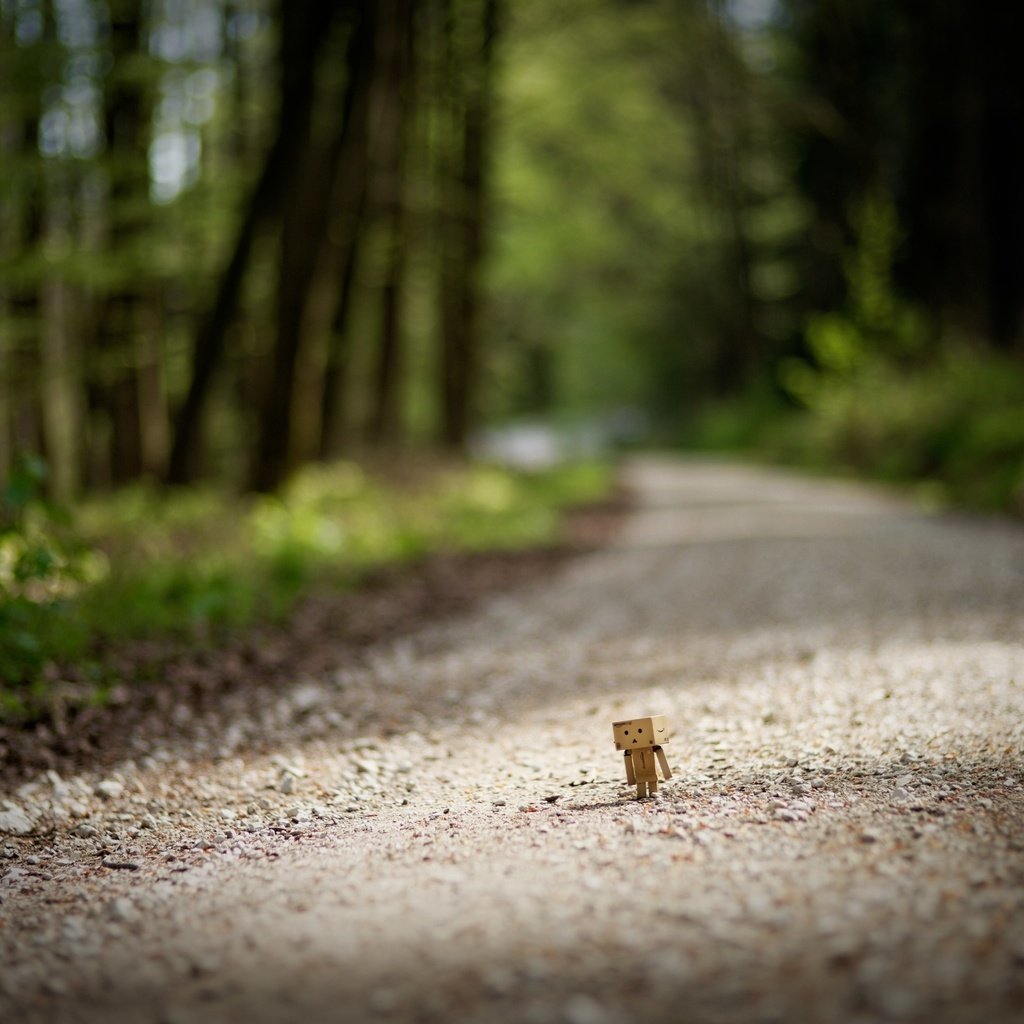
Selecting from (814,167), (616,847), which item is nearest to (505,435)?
(814,167)

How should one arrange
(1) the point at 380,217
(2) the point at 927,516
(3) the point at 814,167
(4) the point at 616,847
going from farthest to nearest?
(3) the point at 814,167
(1) the point at 380,217
(2) the point at 927,516
(4) the point at 616,847

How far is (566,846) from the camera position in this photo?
9.85 feet

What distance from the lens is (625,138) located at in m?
20.6

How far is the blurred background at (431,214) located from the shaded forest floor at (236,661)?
360 centimetres

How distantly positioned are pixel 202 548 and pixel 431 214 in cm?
1067

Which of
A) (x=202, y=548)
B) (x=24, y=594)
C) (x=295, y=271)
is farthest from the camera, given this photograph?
(x=295, y=271)

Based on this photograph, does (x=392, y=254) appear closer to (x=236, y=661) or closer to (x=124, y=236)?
(x=124, y=236)

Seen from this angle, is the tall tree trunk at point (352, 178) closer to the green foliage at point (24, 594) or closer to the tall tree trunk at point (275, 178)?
the tall tree trunk at point (275, 178)

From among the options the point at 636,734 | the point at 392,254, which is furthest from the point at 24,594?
the point at 392,254

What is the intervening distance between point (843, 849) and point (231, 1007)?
1.68 meters

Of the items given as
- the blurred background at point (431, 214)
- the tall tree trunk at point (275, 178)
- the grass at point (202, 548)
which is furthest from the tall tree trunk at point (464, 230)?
the tall tree trunk at point (275, 178)

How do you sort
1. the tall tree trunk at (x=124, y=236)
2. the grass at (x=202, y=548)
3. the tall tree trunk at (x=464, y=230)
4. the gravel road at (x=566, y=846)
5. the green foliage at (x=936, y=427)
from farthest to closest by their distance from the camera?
the tall tree trunk at (x=464, y=230) → the green foliage at (x=936, y=427) → the tall tree trunk at (x=124, y=236) → the grass at (x=202, y=548) → the gravel road at (x=566, y=846)

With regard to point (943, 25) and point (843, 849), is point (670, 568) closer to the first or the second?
Result: point (843, 849)

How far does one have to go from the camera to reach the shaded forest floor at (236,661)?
4.49 meters
